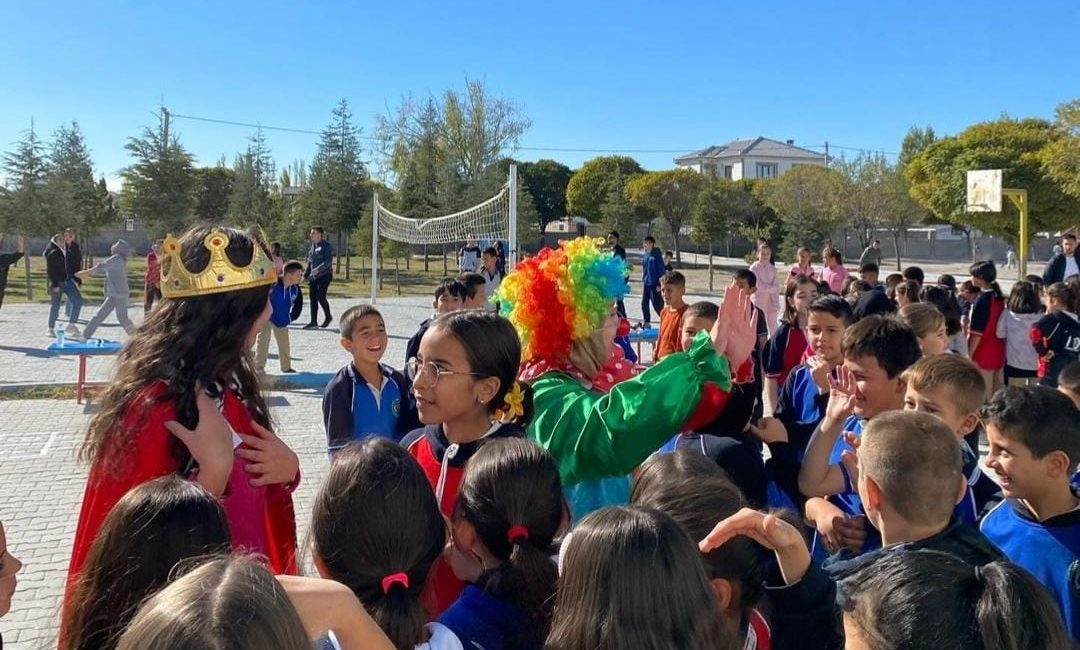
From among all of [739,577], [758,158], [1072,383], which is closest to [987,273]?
[1072,383]

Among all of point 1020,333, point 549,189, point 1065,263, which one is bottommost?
point 1020,333

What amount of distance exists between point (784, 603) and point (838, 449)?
176 cm

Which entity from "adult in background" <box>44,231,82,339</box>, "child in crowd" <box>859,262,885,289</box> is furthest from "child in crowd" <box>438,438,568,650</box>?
"adult in background" <box>44,231,82,339</box>

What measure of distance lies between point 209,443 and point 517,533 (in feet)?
2.77

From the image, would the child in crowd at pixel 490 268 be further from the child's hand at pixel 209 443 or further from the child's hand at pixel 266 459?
the child's hand at pixel 209 443

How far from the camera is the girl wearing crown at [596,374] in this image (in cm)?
250

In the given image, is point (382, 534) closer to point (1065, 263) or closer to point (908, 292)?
point (908, 292)

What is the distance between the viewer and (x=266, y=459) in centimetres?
232

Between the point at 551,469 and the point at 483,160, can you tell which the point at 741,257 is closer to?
the point at 483,160

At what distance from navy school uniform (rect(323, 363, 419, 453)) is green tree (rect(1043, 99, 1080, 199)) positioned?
999 inches

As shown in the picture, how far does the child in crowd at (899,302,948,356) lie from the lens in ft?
16.8

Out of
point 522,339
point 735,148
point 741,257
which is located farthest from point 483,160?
point 735,148

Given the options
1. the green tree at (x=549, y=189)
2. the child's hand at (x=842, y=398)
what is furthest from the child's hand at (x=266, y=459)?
the green tree at (x=549, y=189)

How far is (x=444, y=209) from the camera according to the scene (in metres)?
33.6
